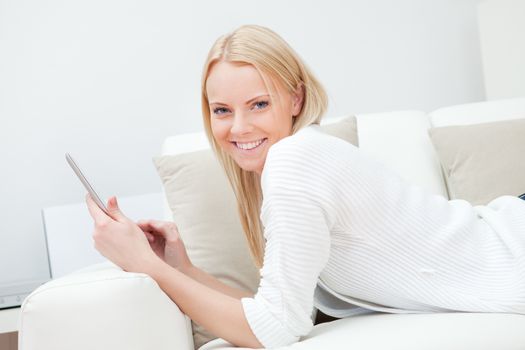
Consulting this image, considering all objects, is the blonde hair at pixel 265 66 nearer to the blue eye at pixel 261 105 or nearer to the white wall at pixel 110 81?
the blue eye at pixel 261 105

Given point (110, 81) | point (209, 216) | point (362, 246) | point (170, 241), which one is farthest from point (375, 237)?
point (110, 81)

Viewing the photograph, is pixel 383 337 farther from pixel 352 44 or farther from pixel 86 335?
pixel 352 44

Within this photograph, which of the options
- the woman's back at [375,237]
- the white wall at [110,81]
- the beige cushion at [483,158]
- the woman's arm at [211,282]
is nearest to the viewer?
the woman's back at [375,237]

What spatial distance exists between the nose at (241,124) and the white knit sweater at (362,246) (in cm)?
16

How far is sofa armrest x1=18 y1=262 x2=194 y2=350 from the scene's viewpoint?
3.94 ft

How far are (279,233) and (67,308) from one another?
376mm

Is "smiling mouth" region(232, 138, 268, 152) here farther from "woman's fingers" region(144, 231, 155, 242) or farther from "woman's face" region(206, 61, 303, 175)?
"woman's fingers" region(144, 231, 155, 242)

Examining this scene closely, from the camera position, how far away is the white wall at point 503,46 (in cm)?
272

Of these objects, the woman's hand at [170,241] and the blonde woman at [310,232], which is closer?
the blonde woman at [310,232]

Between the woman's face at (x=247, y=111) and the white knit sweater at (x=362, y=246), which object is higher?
the woman's face at (x=247, y=111)

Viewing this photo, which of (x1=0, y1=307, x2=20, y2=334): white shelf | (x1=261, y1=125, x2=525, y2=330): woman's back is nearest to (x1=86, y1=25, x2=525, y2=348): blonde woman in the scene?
(x1=261, y1=125, x2=525, y2=330): woman's back

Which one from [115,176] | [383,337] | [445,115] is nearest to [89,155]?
[115,176]

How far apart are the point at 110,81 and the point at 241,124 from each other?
4.40 feet

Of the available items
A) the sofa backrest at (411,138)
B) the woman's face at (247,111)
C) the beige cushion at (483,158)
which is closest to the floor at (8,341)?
the sofa backrest at (411,138)
